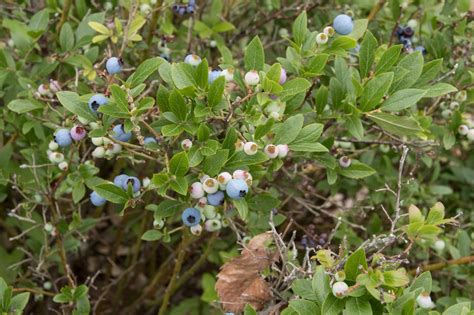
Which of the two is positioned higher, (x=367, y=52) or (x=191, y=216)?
(x=367, y=52)

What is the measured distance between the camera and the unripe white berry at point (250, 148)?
1.50 metres

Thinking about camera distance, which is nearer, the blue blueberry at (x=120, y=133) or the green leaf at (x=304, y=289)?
the green leaf at (x=304, y=289)

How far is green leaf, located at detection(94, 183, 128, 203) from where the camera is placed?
1.58 meters

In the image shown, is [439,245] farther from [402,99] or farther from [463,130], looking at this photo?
[402,99]

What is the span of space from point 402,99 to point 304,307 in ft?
1.92

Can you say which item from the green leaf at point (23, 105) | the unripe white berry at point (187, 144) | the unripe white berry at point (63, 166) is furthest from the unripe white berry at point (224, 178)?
the green leaf at point (23, 105)

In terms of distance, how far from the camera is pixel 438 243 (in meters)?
2.20

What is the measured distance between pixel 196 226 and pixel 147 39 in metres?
0.80

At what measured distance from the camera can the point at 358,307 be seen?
4.42 feet

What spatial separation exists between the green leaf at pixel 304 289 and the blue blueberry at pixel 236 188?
0.23 meters

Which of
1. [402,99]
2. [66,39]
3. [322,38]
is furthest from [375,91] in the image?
[66,39]

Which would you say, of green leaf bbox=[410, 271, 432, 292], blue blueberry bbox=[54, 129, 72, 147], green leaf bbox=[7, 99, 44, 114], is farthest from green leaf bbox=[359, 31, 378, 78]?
green leaf bbox=[7, 99, 44, 114]

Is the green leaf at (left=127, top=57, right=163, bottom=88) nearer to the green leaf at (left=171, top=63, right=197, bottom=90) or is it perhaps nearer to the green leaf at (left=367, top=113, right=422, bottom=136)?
the green leaf at (left=171, top=63, right=197, bottom=90)

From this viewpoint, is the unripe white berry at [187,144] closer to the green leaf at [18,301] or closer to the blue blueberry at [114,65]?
the blue blueberry at [114,65]
